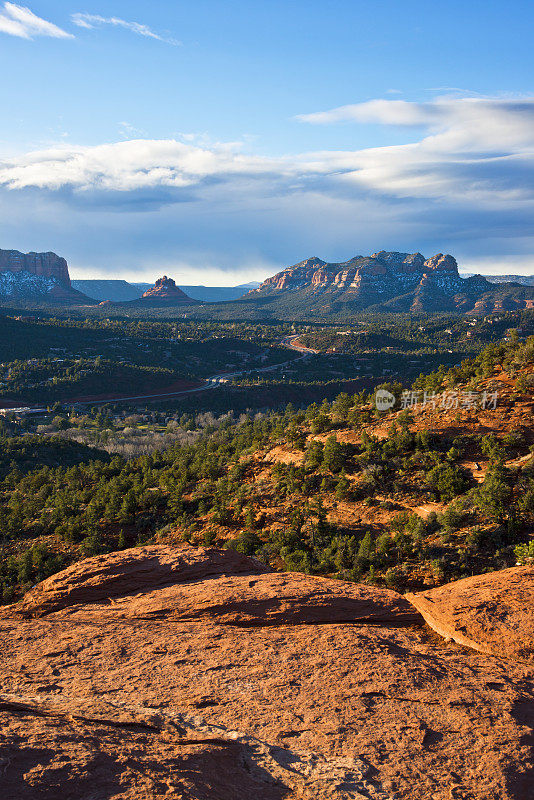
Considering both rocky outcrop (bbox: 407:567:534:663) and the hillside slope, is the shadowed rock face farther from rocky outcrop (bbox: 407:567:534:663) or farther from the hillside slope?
the hillside slope

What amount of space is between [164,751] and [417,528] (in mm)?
13734

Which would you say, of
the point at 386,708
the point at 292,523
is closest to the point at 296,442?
the point at 292,523

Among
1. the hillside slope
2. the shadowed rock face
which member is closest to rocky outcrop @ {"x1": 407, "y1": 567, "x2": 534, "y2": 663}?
the shadowed rock face

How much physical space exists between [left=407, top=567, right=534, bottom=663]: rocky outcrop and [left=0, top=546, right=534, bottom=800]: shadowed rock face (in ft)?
0.31

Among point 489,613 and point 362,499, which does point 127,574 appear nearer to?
point 489,613

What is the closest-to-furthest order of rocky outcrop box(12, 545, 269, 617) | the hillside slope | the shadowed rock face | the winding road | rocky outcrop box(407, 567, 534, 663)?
the shadowed rock face → rocky outcrop box(407, 567, 534, 663) → rocky outcrop box(12, 545, 269, 617) → the hillside slope → the winding road

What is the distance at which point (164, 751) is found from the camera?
19.8ft

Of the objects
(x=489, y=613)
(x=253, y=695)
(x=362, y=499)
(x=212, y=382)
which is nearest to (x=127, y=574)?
(x=253, y=695)

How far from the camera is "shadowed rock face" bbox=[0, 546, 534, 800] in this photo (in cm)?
579

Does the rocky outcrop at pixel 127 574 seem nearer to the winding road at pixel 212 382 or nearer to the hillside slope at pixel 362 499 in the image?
the hillside slope at pixel 362 499

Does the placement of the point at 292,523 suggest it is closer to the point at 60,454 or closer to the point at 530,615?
the point at 530,615

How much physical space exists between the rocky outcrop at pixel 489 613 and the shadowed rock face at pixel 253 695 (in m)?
0.09

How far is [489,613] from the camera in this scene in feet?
32.9

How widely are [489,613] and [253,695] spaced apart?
5.46m
